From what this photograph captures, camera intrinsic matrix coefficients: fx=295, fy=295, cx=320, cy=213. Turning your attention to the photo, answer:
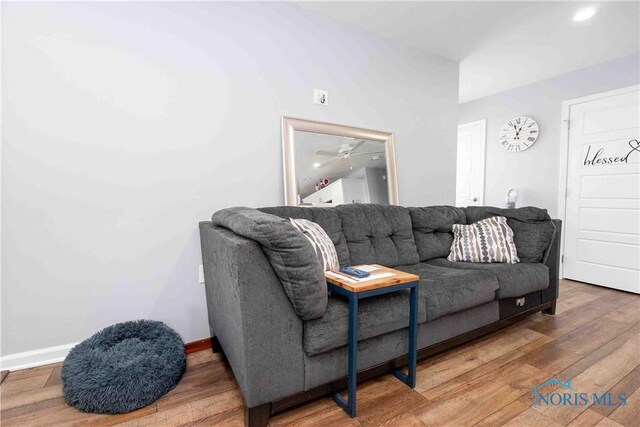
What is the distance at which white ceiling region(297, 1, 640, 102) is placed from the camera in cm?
225

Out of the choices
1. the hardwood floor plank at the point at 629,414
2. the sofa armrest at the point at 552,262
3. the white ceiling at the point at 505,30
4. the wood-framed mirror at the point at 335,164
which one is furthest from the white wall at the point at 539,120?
the hardwood floor plank at the point at 629,414

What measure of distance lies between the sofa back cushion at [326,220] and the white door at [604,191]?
122 inches

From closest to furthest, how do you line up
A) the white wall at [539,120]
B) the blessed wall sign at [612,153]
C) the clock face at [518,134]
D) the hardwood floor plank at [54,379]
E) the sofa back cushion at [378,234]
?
the hardwood floor plank at [54,379]
the sofa back cushion at [378,234]
the blessed wall sign at [612,153]
the white wall at [539,120]
the clock face at [518,134]

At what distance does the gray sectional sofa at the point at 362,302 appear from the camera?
3.76 feet

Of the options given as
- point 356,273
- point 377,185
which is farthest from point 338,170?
point 356,273

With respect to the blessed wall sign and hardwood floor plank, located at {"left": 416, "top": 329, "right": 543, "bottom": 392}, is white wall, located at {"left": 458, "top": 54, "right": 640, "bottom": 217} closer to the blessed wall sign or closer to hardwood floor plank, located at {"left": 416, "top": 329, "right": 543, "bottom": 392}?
the blessed wall sign

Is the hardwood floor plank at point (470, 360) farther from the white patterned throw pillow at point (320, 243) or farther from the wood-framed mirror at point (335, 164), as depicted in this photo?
the wood-framed mirror at point (335, 164)

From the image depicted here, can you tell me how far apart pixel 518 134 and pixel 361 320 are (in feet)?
12.4

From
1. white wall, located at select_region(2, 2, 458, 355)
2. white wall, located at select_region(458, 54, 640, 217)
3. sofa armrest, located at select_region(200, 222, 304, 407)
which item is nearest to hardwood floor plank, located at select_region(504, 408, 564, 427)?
sofa armrest, located at select_region(200, 222, 304, 407)

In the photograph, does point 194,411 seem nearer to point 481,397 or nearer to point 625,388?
point 481,397

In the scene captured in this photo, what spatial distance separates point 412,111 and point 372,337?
2217mm

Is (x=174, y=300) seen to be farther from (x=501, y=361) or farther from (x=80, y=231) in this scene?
(x=501, y=361)

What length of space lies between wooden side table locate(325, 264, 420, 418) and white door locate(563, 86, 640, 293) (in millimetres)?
3134

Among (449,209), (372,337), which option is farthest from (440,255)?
(372,337)
